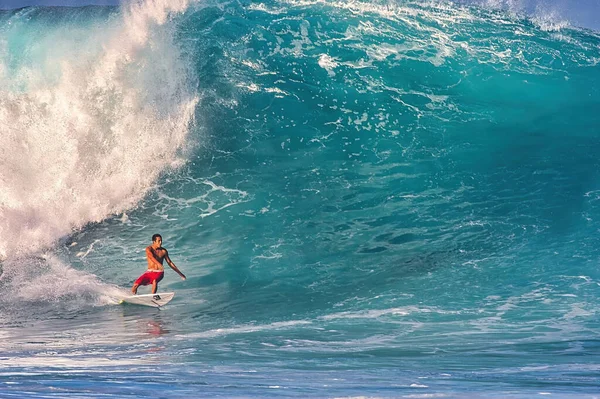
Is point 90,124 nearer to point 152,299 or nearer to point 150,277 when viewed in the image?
point 150,277

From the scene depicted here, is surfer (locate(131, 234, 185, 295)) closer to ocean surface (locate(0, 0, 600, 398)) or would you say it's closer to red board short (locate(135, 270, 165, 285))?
red board short (locate(135, 270, 165, 285))

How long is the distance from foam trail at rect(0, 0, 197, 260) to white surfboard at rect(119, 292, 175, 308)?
3541 millimetres

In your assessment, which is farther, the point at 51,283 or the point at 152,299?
the point at 51,283

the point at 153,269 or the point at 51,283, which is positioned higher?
the point at 153,269

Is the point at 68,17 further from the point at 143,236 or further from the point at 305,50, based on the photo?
the point at 143,236

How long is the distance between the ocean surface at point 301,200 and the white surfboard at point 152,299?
0.24 m

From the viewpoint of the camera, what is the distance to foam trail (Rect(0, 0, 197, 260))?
13.1 m

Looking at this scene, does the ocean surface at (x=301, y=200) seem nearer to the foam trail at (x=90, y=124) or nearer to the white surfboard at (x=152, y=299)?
the foam trail at (x=90, y=124)

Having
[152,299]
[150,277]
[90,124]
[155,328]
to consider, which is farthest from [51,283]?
[90,124]

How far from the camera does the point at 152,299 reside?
30.9ft

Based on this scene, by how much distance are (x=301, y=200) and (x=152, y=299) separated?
395 centimetres

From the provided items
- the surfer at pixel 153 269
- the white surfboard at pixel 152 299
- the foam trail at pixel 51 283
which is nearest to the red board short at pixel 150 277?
the surfer at pixel 153 269

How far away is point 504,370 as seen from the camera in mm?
5000

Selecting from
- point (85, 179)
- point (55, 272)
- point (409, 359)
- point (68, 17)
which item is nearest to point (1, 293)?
point (55, 272)
